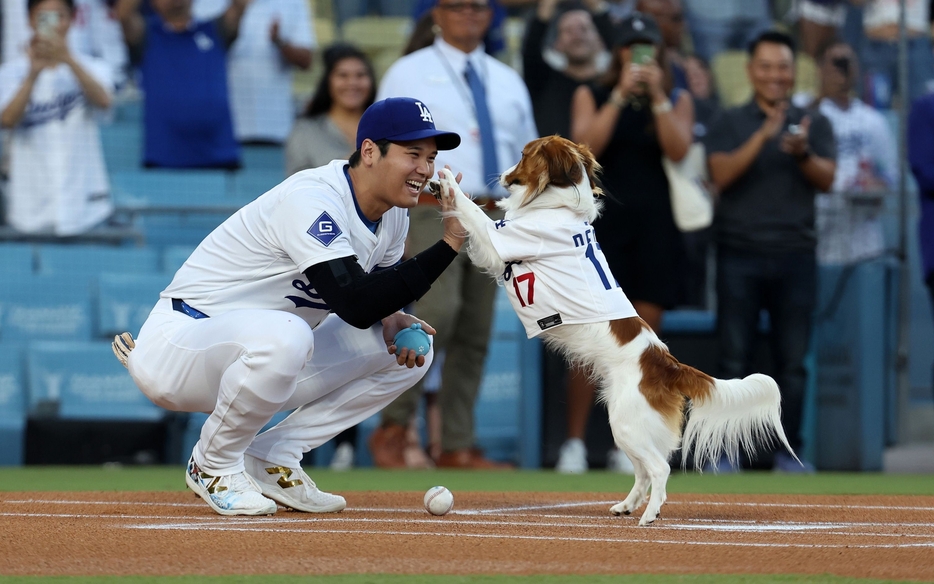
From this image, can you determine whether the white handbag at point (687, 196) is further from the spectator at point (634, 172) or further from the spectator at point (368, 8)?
the spectator at point (368, 8)

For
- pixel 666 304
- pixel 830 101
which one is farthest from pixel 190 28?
pixel 830 101

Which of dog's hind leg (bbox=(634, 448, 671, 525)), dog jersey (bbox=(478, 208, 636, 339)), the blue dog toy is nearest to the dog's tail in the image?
dog's hind leg (bbox=(634, 448, 671, 525))

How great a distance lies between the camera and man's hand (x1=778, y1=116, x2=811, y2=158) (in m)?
7.79

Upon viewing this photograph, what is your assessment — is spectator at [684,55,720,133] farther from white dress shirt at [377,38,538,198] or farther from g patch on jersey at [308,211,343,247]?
g patch on jersey at [308,211,343,247]

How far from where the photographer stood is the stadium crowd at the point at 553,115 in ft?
25.2

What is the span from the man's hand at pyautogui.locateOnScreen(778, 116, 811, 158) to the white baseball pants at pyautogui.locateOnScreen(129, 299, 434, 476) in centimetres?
373

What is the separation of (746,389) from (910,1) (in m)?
5.89

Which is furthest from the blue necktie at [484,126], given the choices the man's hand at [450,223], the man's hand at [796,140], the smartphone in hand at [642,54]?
the man's hand at [450,223]

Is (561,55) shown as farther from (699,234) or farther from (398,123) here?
(398,123)

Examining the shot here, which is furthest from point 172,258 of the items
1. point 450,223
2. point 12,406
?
point 450,223

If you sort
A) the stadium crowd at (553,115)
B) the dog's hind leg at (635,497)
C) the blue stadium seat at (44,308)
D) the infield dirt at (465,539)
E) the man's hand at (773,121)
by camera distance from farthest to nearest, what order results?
1. the blue stadium seat at (44,308)
2. the man's hand at (773,121)
3. the stadium crowd at (553,115)
4. the dog's hind leg at (635,497)
5. the infield dirt at (465,539)

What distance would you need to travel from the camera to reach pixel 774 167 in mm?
8023

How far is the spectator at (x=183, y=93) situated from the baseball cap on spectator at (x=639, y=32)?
3290 mm

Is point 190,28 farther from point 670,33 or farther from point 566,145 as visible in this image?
point 566,145
